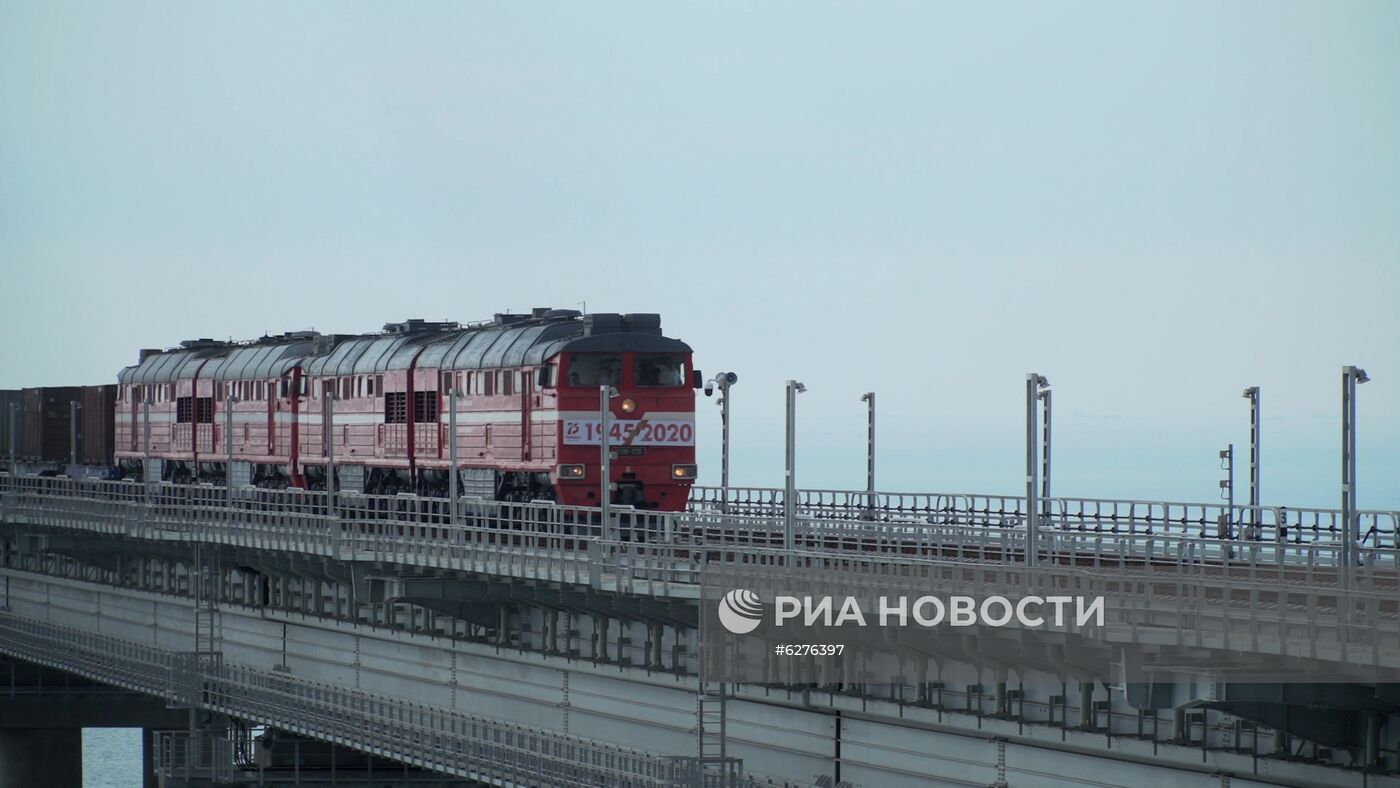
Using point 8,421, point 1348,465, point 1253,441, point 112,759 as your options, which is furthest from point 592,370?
point 112,759

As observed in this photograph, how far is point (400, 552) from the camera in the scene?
44000mm

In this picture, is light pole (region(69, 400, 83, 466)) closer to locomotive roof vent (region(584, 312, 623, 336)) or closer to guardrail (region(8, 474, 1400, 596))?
guardrail (region(8, 474, 1400, 596))

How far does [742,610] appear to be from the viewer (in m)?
32.3

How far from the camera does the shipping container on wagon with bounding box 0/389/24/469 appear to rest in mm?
94719

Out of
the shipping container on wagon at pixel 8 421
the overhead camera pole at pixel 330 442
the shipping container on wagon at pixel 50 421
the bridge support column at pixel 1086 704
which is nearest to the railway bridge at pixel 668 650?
the bridge support column at pixel 1086 704

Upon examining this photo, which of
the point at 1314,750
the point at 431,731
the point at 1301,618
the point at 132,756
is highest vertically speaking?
the point at 1301,618

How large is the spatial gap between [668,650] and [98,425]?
54.0 meters

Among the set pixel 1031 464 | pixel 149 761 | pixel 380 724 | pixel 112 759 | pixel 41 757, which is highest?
pixel 1031 464

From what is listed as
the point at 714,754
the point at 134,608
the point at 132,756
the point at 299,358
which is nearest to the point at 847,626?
the point at 714,754

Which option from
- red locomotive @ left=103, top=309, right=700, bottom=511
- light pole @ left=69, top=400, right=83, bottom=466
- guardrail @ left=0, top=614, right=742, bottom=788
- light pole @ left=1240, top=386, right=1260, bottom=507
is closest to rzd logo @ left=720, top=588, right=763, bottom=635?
guardrail @ left=0, top=614, right=742, bottom=788

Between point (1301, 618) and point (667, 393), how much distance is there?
26.5 m

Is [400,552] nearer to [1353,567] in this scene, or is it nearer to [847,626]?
[847,626]

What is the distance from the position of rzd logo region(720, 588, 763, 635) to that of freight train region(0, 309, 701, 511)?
1352 centimetres

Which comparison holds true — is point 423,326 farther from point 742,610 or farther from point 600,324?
point 742,610
